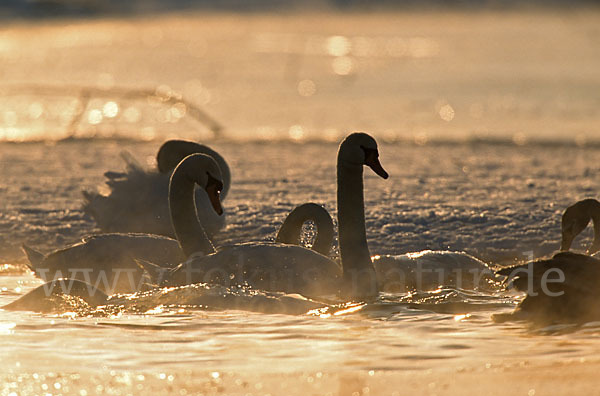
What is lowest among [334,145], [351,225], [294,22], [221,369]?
[221,369]

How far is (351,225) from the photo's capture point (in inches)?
303

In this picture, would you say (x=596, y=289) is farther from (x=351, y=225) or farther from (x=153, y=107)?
(x=153, y=107)

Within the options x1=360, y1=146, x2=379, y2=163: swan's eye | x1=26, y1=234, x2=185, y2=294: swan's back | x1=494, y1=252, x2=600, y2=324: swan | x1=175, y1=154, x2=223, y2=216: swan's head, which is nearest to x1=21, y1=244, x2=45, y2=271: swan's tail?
x1=26, y1=234, x2=185, y2=294: swan's back

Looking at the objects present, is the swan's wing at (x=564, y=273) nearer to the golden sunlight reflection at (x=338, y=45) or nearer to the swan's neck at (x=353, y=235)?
the swan's neck at (x=353, y=235)

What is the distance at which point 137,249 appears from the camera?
8.24 meters

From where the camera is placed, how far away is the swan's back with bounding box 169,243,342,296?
7379 millimetres

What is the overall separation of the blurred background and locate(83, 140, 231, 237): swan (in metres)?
5.65

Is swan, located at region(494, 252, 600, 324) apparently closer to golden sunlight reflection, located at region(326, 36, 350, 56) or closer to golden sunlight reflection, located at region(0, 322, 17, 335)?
golden sunlight reflection, located at region(0, 322, 17, 335)

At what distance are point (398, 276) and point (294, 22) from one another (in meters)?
25.9

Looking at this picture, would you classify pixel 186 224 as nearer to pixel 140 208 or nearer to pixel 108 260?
pixel 108 260

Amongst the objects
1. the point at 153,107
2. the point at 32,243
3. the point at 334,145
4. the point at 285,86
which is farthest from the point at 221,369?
the point at 285,86

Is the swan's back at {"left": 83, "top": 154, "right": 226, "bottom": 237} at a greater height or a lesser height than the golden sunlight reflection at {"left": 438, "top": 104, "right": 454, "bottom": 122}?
lesser

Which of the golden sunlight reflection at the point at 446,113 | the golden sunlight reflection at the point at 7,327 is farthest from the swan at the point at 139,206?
the golden sunlight reflection at the point at 446,113

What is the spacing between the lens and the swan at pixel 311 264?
739 cm
